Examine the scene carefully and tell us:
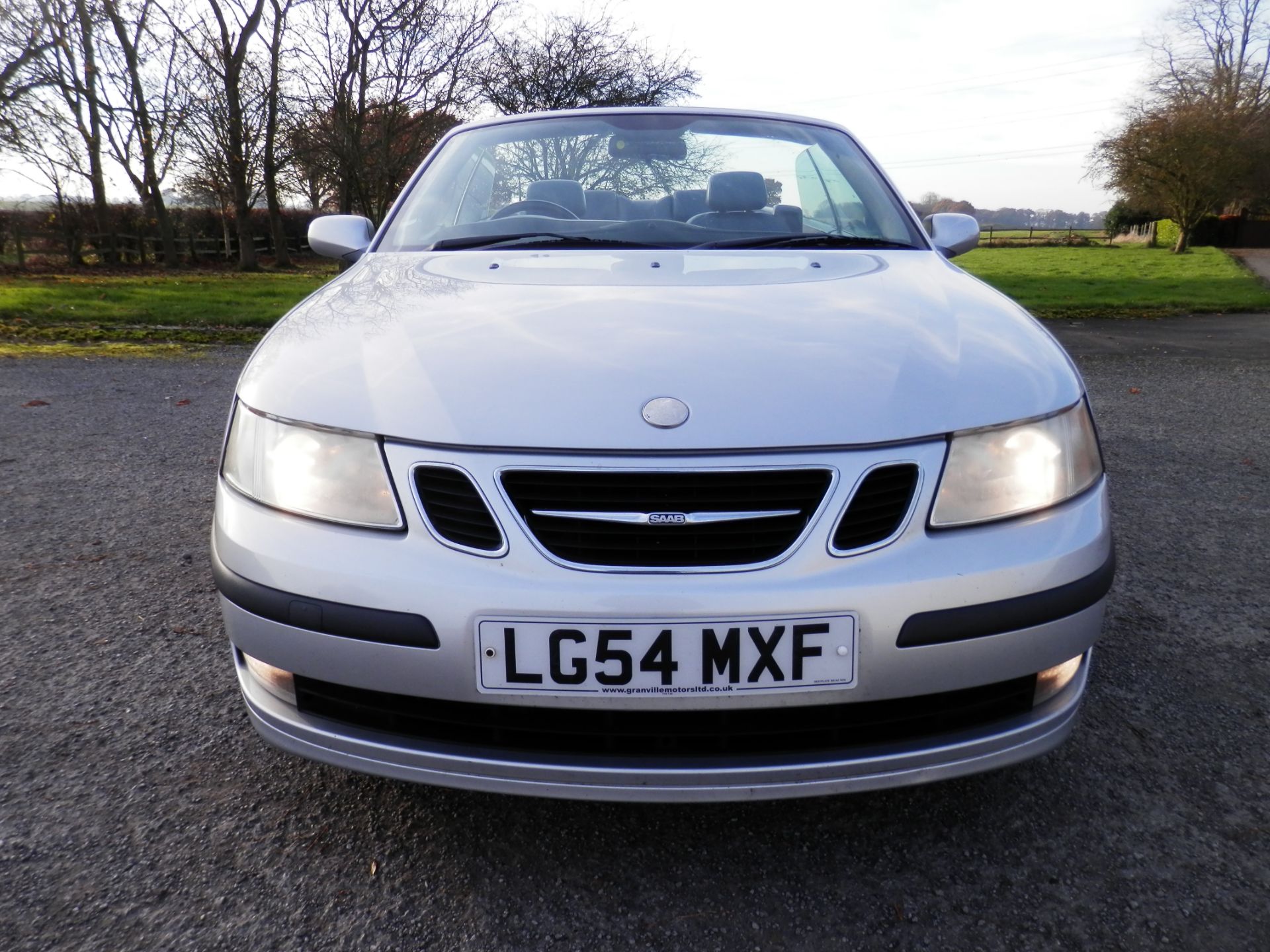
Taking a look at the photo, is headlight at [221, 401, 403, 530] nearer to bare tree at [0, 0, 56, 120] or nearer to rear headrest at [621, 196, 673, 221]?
rear headrest at [621, 196, 673, 221]

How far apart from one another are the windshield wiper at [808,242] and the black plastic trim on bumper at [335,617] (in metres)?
1.39

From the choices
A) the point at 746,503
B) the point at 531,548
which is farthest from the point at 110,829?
the point at 746,503

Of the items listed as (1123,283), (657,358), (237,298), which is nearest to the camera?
(657,358)

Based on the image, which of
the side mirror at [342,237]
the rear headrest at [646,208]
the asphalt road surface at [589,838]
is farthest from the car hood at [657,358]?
the asphalt road surface at [589,838]

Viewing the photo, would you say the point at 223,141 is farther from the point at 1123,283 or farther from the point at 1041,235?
the point at 1041,235

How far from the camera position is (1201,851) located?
5.40 feet

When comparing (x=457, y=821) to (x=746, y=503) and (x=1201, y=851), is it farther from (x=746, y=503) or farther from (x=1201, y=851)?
(x=1201, y=851)

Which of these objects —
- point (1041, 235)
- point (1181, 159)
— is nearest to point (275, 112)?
point (1181, 159)

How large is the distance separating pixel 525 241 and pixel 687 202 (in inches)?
20.6

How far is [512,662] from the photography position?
4.56 feet

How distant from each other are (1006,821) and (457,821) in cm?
104

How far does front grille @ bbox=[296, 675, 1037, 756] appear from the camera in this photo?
1430mm

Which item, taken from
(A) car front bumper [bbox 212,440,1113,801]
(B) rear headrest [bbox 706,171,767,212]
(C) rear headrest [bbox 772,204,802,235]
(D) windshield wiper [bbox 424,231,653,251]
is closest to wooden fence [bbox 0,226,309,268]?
(D) windshield wiper [bbox 424,231,653,251]

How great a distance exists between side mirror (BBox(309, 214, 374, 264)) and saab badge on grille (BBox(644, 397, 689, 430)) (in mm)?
1557
